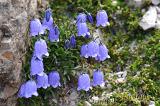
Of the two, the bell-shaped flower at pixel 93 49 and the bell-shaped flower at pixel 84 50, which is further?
the bell-shaped flower at pixel 84 50

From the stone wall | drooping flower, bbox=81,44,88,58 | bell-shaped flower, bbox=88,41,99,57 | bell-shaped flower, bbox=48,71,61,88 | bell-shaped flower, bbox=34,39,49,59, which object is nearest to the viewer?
the stone wall

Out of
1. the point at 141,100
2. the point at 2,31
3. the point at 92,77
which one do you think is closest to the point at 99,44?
the point at 92,77

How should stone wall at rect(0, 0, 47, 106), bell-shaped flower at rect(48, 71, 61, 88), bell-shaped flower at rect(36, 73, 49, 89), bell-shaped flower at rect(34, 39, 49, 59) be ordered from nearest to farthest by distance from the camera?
stone wall at rect(0, 0, 47, 106), bell-shaped flower at rect(34, 39, 49, 59), bell-shaped flower at rect(36, 73, 49, 89), bell-shaped flower at rect(48, 71, 61, 88)

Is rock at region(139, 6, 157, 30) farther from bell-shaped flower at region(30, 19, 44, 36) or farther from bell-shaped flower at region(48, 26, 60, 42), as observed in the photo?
bell-shaped flower at region(30, 19, 44, 36)

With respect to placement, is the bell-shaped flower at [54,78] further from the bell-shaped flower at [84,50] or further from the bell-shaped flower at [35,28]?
the bell-shaped flower at [35,28]

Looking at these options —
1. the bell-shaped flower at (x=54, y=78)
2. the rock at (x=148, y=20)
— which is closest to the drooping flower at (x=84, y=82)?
the bell-shaped flower at (x=54, y=78)

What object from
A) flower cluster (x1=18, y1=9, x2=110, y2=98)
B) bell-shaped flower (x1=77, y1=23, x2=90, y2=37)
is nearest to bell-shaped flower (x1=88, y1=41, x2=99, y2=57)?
flower cluster (x1=18, y1=9, x2=110, y2=98)
